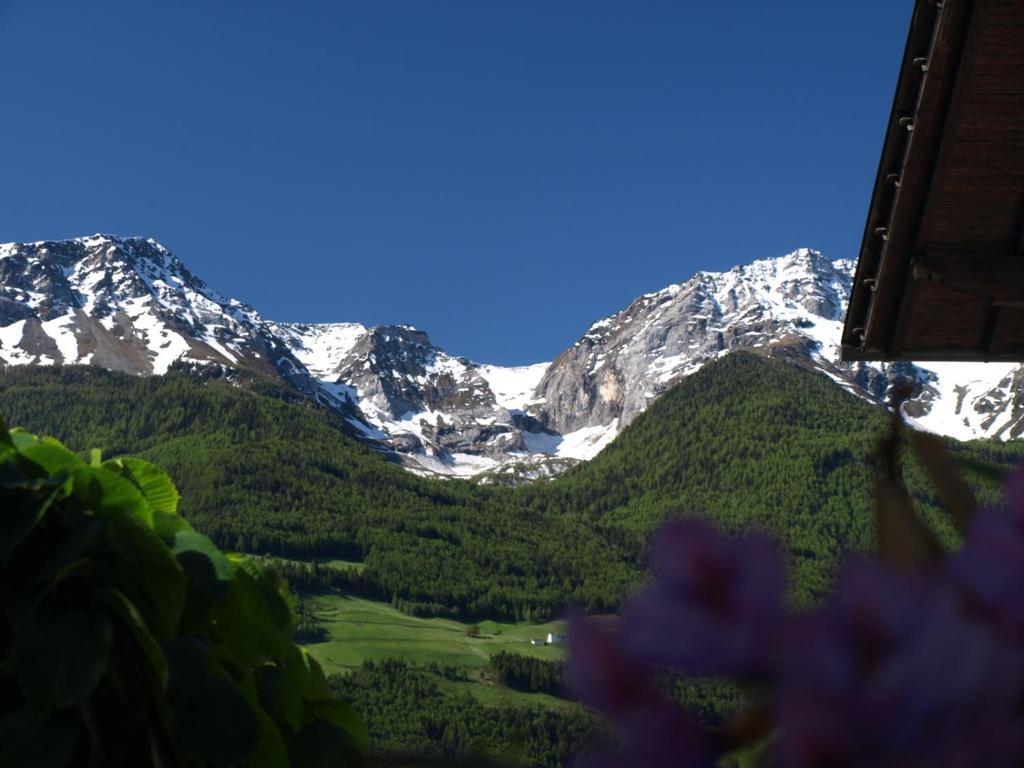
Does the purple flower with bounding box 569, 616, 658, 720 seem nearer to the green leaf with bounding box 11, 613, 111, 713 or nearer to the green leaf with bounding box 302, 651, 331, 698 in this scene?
the green leaf with bounding box 11, 613, 111, 713

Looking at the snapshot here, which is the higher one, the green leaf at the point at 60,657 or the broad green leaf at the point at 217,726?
the green leaf at the point at 60,657

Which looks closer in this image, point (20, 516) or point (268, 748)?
point (20, 516)

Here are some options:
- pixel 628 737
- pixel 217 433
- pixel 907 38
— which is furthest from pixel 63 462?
pixel 217 433

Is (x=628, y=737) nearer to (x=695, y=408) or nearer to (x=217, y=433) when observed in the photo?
(x=217, y=433)

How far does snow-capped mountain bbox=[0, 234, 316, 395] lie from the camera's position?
169m

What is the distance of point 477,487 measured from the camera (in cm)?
15238

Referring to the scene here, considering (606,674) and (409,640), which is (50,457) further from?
(409,640)

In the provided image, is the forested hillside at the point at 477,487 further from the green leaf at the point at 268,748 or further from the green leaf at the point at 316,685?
the green leaf at the point at 268,748

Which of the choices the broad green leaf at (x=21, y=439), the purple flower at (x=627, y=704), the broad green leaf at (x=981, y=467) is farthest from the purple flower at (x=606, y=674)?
the broad green leaf at (x=21, y=439)

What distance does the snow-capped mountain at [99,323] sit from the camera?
16938 cm

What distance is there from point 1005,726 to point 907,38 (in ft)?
20.8

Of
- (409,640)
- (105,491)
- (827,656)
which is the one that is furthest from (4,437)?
(409,640)

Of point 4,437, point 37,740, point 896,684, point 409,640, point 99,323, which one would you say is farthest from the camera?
point 99,323

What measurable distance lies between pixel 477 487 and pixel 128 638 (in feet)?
498
